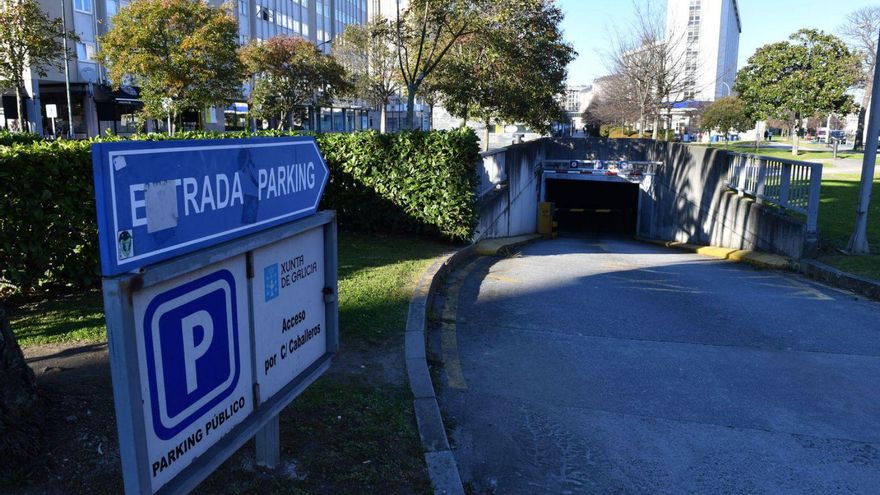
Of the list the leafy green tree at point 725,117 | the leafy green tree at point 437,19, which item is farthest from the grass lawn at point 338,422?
the leafy green tree at point 725,117

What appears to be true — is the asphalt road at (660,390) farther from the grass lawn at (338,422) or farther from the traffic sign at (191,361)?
the traffic sign at (191,361)

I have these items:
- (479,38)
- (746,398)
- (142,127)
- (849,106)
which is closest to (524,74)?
(479,38)

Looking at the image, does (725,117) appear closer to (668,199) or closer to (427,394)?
(668,199)

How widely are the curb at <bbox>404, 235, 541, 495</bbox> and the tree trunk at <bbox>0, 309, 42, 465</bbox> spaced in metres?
2.08

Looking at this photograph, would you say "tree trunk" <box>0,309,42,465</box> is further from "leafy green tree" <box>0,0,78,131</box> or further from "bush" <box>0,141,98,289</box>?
"leafy green tree" <box>0,0,78,131</box>

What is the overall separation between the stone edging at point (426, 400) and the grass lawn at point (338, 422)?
60mm

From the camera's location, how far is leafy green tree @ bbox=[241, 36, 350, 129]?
44281 mm

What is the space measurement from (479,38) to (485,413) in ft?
53.2

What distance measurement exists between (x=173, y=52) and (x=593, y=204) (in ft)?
75.6

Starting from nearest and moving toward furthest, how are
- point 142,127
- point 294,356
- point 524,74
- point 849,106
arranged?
point 294,356
point 524,74
point 849,106
point 142,127

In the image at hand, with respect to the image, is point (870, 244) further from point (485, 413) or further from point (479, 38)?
point (479, 38)

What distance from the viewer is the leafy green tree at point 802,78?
35344 mm

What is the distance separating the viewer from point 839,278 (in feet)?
30.8

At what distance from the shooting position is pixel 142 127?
136ft
